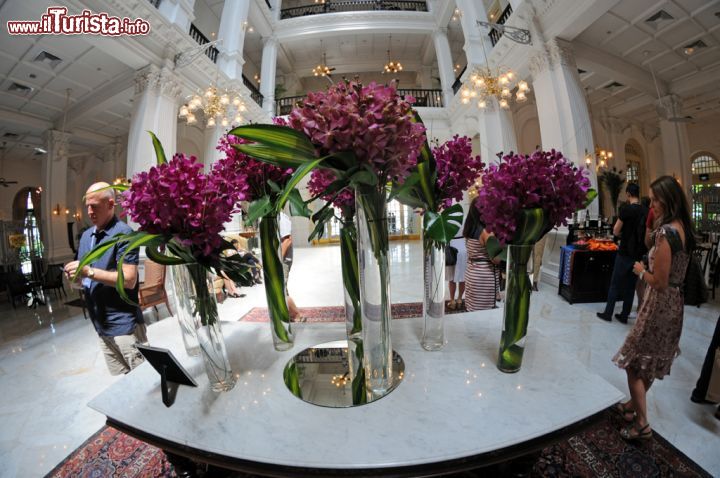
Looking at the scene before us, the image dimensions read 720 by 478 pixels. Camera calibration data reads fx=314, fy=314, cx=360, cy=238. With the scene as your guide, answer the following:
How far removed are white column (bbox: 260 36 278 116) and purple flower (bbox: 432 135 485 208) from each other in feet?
39.0

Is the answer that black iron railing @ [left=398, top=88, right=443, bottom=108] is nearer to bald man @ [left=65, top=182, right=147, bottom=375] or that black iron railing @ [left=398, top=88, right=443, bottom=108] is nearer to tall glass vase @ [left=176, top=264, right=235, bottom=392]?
bald man @ [left=65, top=182, right=147, bottom=375]

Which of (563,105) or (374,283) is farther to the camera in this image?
(563,105)

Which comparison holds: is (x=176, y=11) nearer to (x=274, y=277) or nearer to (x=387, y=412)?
(x=274, y=277)

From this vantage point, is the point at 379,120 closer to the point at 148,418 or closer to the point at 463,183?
the point at 463,183

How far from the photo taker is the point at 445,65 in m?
12.0

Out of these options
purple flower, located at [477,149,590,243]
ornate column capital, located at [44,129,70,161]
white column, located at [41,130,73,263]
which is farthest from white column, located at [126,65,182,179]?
purple flower, located at [477,149,590,243]

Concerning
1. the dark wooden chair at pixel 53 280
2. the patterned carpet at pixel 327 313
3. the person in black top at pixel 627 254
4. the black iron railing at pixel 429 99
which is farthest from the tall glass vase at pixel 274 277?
the black iron railing at pixel 429 99

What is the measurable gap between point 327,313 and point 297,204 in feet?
12.0

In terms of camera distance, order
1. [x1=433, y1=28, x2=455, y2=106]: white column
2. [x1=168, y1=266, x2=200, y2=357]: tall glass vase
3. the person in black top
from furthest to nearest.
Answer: [x1=433, y1=28, x2=455, y2=106]: white column, the person in black top, [x1=168, y1=266, x2=200, y2=357]: tall glass vase

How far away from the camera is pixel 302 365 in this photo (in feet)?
3.27

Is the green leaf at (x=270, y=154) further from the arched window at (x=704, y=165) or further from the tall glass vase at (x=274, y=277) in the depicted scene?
the arched window at (x=704, y=165)

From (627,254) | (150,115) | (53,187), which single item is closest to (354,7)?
(150,115)

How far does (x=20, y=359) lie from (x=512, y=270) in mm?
4954

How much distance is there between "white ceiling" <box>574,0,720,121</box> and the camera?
6309mm
